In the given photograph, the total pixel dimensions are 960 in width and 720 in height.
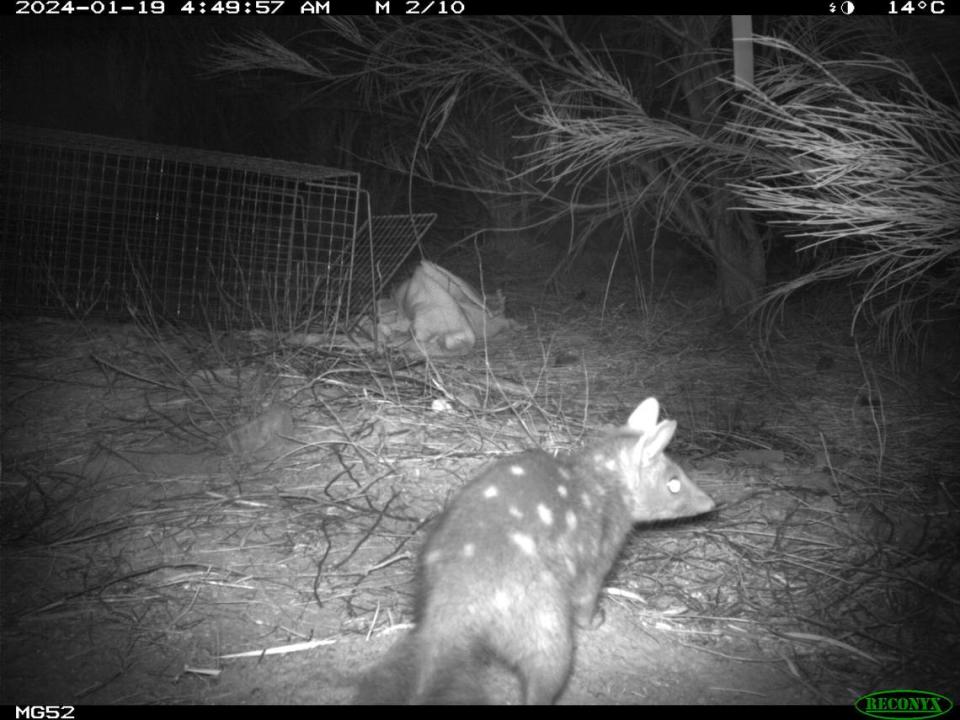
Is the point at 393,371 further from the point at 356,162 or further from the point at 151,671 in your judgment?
the point at 356,162

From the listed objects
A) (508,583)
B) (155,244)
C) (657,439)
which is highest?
(155,244)

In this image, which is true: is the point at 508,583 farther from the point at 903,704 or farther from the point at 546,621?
the point at 903,704

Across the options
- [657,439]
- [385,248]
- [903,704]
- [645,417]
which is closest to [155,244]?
[385,248]

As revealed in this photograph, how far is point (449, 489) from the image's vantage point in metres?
3.48

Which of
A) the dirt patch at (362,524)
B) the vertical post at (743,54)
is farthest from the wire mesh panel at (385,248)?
the vertical post at (743,54)

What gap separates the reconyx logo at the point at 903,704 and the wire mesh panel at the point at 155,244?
3094 millimetres

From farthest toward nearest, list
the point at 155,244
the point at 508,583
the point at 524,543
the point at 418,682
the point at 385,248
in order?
the point at 385,248 → the point at 155,244 → the point at 524,543 → the point at 508,583 → the point at 418,682

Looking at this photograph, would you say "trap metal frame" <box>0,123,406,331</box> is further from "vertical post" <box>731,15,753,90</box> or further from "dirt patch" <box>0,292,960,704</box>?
"vertical post" <box>731,15,753,90</box>

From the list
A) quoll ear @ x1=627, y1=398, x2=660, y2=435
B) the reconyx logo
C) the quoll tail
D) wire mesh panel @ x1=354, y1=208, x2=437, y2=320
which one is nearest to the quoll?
the quoll tail

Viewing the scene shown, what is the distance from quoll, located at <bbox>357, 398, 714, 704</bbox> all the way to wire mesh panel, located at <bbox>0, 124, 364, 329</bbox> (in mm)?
2109

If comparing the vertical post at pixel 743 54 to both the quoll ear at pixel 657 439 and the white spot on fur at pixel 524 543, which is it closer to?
the quoll ear at pixel 657 439

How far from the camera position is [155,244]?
5.29m

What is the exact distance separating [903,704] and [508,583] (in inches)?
48.2

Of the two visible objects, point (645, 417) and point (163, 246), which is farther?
point (163, 246)
